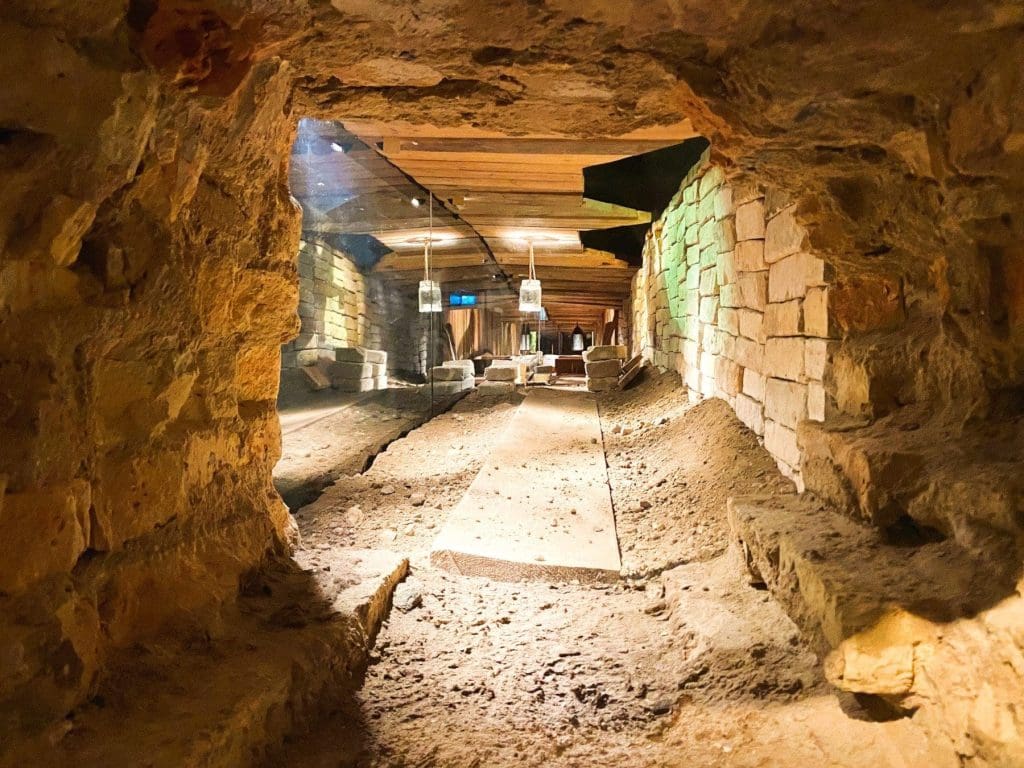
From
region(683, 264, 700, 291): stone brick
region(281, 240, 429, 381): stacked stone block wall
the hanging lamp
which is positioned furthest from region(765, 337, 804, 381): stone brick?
the hanging lamp

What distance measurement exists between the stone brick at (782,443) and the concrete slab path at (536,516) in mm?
1008

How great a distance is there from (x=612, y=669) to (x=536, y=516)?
1463mm

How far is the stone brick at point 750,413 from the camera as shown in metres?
3.91

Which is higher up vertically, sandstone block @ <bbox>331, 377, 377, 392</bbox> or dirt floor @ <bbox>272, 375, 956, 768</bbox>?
sandstone block @ <bbox>331, 377, 377, 392</bbox>

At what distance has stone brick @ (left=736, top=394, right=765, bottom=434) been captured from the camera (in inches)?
154

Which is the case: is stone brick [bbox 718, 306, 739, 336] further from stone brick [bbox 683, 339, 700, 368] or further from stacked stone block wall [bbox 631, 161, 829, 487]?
stone brick [bbox 683, 339, 700, 368]

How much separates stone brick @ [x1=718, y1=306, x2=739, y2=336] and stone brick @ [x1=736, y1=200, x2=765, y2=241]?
1.75ft

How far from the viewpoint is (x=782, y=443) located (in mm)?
3445

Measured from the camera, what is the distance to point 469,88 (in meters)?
2.01

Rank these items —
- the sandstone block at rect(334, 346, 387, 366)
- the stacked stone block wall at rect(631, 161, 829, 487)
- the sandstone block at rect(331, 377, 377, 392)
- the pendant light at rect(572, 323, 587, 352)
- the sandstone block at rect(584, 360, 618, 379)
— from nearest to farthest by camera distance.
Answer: the stacked stone block wall at rect(631, 161, 829, 487) < the sandstone block at rect(584, 360, 618, 379) < the sandstone block at rect(331, 377, 377, 392) < the sandstone block at rect(334, 346, 387, 366) < the pendant light at rect(572, 323, 587, 352)

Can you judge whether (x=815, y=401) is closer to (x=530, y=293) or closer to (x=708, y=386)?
(x=708, y=386)

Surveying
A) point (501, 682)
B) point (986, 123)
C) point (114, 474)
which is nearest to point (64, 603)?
point (114, 474)

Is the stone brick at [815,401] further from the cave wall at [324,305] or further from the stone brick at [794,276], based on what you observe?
the cave wall at [324,305]

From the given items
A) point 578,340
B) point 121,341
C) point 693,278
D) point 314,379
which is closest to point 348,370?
point 314,379
